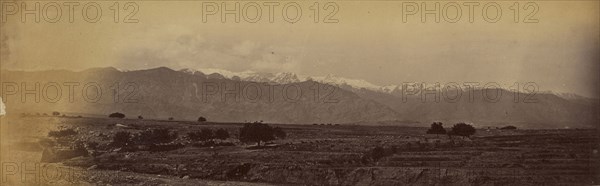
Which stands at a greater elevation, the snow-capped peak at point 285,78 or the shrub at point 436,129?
the snow-capped peak at point 285,78

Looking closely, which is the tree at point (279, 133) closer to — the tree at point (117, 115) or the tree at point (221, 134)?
the tree at point (221, 134)

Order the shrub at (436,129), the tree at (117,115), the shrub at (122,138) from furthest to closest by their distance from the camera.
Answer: the shrub at (122,138)
the tree at (117,115)
the shrub at (436,129)

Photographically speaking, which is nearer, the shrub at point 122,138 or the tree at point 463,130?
the tree at point 463,130

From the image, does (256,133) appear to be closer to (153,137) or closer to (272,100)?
(272,100)

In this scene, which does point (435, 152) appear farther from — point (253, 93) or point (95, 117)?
point (95, 117)

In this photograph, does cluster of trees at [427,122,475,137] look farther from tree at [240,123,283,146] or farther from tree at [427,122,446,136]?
tree at [240,123,283,146]

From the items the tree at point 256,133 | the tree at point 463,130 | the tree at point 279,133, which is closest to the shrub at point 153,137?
the tree at point 256,133

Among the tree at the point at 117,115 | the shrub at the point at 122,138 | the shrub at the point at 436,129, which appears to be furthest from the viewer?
the shrub at the point at 122,138

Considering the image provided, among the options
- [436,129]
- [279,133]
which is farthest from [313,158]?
[436,129]
